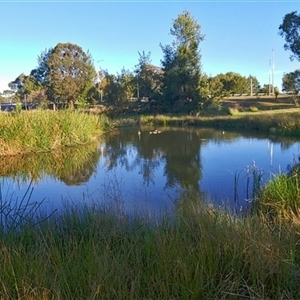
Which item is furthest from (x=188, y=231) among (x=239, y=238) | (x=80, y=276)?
(x=80, y=276)

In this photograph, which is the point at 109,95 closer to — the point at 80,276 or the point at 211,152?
the point at 211,152

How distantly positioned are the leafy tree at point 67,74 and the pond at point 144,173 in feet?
64.2

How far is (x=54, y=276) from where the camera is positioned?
2125 mm

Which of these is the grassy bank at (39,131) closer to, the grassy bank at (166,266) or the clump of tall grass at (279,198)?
the clump of tall grass at (279,198)

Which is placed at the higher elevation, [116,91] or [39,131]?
[116,91]

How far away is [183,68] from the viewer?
1045 inches

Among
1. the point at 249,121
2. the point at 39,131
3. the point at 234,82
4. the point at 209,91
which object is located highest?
the point at 234,82

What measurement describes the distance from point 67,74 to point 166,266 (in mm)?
31407

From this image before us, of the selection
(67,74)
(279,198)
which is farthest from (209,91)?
(279,198)

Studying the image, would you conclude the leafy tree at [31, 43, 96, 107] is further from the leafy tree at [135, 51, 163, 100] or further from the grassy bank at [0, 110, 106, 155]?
the grassy bank at [0, 110, 106, 155]

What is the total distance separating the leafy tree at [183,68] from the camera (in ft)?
87.3

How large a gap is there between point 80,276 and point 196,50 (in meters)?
26.9

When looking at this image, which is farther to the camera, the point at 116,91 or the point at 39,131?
the point at 116,91

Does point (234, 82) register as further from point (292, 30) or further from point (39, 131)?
point (39, 131)
